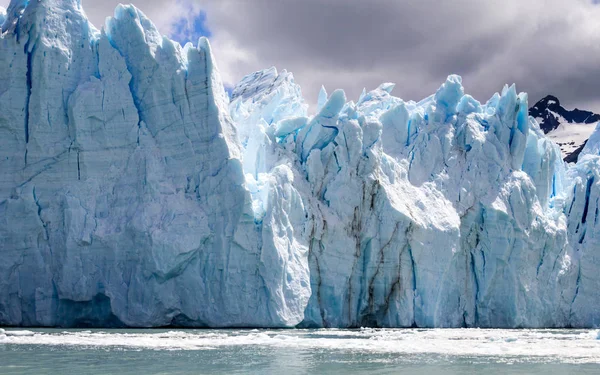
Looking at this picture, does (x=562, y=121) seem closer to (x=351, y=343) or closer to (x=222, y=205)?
(x=222, y=205)

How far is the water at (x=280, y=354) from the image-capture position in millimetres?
11695

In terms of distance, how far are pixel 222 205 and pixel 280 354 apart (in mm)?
9235

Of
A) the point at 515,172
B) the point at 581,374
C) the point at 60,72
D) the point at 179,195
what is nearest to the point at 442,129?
the point at 515,172

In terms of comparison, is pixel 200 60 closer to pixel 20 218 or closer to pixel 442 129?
pixel 20 218

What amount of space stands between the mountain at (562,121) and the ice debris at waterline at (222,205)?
63798 millimetres

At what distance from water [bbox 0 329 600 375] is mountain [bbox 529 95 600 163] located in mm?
75607

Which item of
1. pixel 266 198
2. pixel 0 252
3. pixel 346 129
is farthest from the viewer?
pixel 346 129

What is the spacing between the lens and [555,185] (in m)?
32.1

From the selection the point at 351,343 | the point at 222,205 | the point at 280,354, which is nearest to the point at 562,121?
the point at 222,205

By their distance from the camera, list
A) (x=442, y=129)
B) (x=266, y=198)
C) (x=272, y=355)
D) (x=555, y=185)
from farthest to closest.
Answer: (x=555, y=185) → (x=442, y=129) → (x=266, y=198) → (x=272, y=355)

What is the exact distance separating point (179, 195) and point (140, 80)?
13.0ft

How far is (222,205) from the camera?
22688 mm

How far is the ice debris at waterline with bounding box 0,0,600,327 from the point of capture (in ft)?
71.7

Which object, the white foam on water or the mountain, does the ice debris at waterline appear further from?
the mountain
